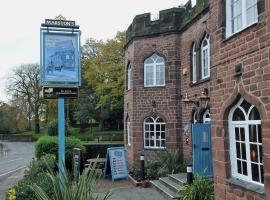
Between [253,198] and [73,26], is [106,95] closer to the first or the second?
[73,26]

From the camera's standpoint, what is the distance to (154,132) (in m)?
17.1

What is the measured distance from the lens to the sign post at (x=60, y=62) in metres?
8.62

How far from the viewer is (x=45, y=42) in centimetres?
863

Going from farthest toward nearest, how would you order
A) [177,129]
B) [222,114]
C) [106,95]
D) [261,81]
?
[106,95] < [177,129] < [222,114] < [261,81]

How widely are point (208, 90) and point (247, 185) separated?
21.7 ft

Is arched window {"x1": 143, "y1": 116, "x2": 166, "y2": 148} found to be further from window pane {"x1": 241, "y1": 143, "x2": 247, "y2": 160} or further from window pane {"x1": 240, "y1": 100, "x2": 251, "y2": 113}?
window pane {"x1": 240, "y1": 100, "x2": 251, "y2": 113}

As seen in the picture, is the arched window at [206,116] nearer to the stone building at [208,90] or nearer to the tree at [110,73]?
the stone building at [208,90]

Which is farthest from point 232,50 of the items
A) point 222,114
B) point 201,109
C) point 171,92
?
point 171,92

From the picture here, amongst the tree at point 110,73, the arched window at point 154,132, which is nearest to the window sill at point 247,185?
the arched window at point 154,132

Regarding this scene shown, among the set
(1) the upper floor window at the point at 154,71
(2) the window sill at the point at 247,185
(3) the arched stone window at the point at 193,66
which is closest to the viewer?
(2) the window sill at the point at 247,185

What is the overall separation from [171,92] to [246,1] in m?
9.73

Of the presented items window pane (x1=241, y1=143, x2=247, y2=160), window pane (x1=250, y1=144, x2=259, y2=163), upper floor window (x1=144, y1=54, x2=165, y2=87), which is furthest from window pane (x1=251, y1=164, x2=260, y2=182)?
upper floor window (x1=144, y1=54, x2=165, y2=87)

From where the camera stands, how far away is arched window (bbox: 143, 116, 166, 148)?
55.7 feet

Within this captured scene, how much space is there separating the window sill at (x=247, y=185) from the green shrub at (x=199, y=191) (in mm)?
1832
